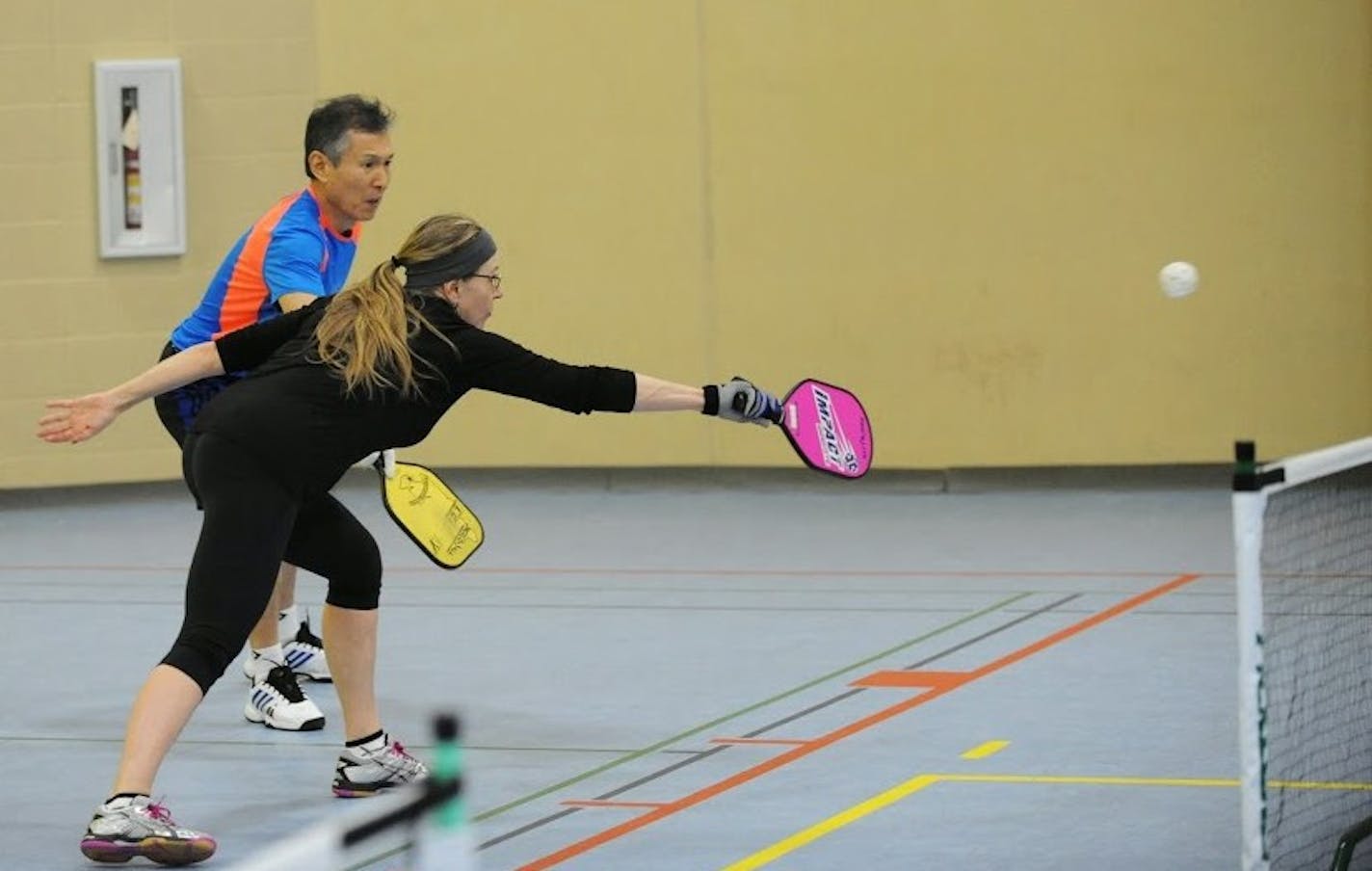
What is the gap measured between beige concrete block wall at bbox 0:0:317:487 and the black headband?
712 cm

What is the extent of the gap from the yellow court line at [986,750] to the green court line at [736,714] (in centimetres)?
82

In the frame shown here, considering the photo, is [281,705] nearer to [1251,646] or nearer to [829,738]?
[829,738]

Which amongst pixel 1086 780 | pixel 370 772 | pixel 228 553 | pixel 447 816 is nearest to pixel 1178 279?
pixel 1086 780

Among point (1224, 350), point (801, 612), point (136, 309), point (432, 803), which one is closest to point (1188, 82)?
point (1224, 350)

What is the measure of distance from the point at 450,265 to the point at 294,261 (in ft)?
4.16

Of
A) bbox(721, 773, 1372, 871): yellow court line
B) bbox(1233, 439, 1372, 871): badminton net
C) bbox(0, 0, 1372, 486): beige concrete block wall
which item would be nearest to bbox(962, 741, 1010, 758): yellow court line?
bbox(721, 773, 1372, 871): yellow court line

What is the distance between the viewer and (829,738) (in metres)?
7.28

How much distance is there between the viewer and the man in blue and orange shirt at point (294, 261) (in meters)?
7.11

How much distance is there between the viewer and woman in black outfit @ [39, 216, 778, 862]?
590 cm

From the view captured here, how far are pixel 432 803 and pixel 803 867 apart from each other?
3161 millimetres

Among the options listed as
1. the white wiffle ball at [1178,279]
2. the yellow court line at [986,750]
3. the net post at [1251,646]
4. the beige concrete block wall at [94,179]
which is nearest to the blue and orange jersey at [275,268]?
the yellow court line at [986,750]

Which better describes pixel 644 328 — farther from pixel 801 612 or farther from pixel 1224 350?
pixel 801 612

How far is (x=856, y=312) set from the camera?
1270cm

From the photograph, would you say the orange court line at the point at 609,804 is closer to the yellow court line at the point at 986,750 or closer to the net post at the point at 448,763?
the yellow court line at the point at 986,750
